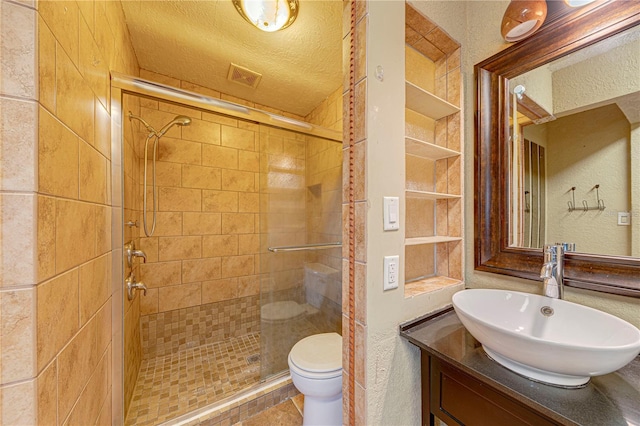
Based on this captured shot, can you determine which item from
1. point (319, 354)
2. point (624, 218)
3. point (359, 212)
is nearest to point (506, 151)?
point (624, 218)

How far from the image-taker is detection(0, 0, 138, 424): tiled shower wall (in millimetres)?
491

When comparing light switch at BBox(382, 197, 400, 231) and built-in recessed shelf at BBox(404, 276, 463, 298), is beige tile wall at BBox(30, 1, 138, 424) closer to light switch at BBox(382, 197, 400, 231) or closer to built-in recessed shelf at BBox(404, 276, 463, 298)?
light switch at BBox(382, 197, 400, 231)

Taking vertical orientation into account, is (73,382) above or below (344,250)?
below

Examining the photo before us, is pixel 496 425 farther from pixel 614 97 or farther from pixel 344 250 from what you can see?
pixel 614 97

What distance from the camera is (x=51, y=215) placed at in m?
0.59

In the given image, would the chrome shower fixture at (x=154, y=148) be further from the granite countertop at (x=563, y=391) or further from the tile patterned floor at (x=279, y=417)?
the granite countertop at (x=563, y=391)

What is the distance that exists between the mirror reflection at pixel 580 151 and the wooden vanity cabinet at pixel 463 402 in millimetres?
664

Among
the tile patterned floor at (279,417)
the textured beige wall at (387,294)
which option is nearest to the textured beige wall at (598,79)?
the textured beige wall at (387,294)

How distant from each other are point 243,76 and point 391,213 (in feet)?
6.12

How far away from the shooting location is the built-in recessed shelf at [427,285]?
3.34 ft

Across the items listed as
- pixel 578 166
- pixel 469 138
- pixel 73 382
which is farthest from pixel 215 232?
pixel 578 166

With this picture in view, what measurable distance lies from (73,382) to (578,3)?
2190 millimetres

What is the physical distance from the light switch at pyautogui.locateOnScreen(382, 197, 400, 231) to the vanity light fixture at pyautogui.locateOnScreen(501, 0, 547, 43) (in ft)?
3.08

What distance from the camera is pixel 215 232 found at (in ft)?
7.36
